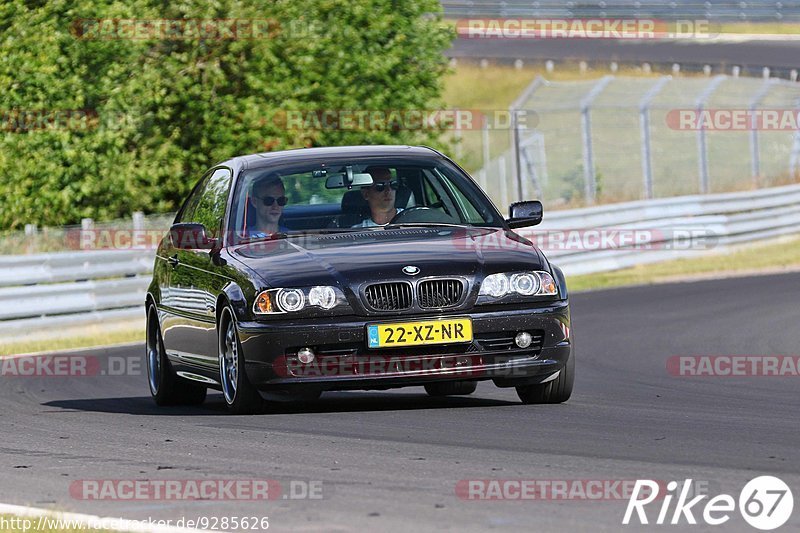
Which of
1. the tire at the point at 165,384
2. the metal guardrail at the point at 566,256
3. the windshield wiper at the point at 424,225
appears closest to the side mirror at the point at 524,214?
the windshield wiper at the point at 424,225

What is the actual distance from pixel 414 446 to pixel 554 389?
6.91 feet

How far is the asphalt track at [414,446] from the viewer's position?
625cm

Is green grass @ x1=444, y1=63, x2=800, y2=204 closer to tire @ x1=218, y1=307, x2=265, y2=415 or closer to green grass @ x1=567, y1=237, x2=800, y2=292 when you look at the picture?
green grass @ x1=567, y1=237, x2=800, y2=292

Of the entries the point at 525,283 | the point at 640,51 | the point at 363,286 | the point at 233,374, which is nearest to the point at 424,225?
the point at 525,283

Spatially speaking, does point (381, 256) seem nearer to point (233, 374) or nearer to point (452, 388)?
point (233, 374)

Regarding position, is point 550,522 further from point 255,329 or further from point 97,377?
point 97,377

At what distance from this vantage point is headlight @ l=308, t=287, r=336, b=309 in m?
9.25

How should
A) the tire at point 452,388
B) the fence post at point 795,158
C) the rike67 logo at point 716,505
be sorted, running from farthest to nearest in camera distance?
the fence post at point 795,158
the tire at point 452,388
the rike67 logo at point 716,505

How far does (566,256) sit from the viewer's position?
80.0ft

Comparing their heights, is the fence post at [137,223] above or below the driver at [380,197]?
below

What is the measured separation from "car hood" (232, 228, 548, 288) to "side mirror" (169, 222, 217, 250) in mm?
327

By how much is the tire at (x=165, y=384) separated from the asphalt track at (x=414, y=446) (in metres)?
0.13

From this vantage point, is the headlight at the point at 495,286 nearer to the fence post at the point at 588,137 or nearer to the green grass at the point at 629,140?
the green grass at the point at 629,140

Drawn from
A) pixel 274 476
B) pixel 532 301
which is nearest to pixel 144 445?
pixel 274 476
